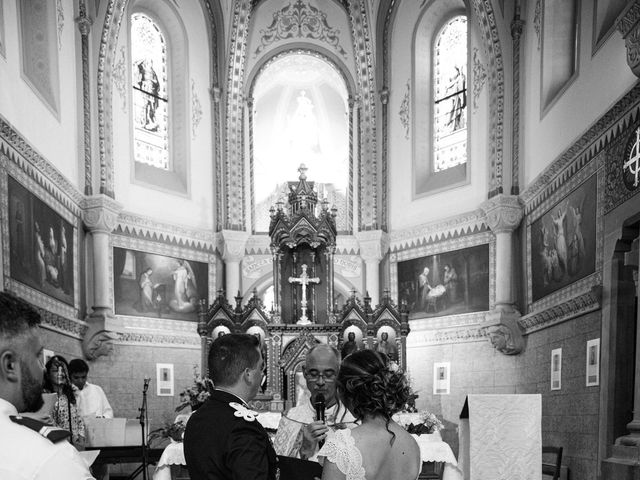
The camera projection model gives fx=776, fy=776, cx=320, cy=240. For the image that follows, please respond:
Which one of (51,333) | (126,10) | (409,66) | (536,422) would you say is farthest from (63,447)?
(409,66)

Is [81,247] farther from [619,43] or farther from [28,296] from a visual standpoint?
[619,43]

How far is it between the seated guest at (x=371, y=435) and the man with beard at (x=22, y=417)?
1.38 m

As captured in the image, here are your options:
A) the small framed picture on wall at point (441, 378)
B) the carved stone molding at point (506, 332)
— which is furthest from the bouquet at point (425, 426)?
the small framed picture on wall at point (441, 378)

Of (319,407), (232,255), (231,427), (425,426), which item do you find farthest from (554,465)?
(232,255)

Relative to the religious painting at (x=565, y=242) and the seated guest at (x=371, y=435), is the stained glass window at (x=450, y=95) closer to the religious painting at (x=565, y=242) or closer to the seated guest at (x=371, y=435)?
the religious painting at (x=565, y=242)

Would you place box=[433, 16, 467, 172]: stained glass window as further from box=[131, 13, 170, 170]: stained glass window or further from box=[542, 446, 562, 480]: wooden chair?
box=[542, 446, 562, 480]: wooden chair

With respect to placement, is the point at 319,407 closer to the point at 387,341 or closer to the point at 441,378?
the point at 387,341

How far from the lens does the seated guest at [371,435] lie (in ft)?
10.2

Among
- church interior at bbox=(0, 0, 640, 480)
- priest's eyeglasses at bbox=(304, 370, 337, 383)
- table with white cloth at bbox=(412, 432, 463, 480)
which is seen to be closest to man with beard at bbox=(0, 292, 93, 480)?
priest's eyeglasses at bbox=(304, 370, 337, 383)

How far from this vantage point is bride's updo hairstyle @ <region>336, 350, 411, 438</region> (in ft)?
10.4

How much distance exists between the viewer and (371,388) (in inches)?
124

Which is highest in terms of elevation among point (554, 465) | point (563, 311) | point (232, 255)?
point (232, 255)

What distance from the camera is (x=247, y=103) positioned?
18016 millimetres

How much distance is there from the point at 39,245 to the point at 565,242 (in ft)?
25.9
